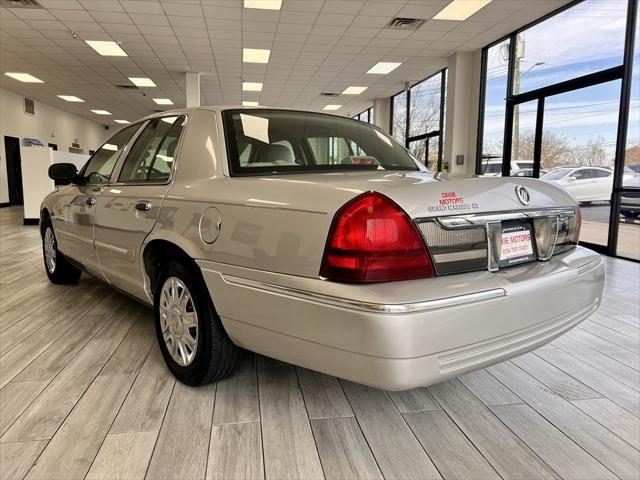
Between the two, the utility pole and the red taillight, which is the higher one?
the utility pole

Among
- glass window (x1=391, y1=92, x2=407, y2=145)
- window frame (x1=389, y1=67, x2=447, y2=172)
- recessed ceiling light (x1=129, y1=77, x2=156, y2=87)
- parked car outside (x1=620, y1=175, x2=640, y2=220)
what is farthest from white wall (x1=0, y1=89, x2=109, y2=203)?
parked car outside (x1=620, y1=175, x2=640, y2=220)

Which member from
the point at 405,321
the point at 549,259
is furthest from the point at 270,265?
the point at 549,259

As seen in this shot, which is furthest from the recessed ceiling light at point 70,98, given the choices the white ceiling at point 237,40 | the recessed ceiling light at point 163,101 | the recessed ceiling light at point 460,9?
the recessed ceiling light at point 460,9

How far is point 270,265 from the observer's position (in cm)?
144

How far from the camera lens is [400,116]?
13469mm

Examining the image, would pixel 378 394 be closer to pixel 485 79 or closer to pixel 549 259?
pixel 549 259

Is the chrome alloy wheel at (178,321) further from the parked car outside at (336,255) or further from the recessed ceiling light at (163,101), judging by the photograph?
the recessed ceiling light at (163,101)

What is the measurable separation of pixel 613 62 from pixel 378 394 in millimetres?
6116

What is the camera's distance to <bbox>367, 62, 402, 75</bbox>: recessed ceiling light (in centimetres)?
1001

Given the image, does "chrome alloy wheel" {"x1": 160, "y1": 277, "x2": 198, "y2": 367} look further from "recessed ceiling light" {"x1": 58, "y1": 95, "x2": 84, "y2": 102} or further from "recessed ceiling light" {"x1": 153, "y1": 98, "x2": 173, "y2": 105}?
"recessed ceiling light" {"x1": 58, "y1": 95, "x2": 84, "y2": 102}

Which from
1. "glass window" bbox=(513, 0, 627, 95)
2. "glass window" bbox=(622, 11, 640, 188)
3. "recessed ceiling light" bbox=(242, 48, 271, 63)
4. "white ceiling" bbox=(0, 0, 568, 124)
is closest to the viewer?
"glass window" bbox=(622, 11, 640, 188)

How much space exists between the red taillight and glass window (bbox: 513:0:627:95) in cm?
614

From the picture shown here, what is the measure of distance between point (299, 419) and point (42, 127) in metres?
18.4

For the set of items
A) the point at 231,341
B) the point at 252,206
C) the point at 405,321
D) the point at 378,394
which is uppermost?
the point at 252,206
